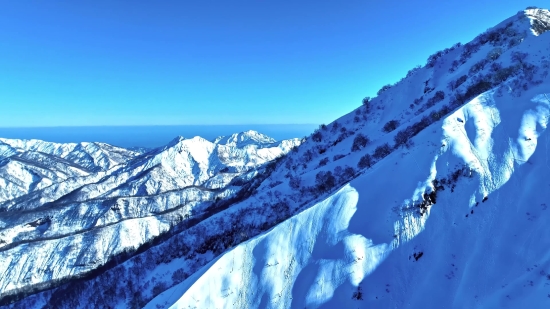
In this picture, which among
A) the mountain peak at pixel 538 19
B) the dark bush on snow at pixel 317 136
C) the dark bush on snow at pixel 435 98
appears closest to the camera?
the dark bush on snow at pixel 435 98

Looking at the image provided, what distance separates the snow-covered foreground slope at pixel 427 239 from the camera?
70.4 ft

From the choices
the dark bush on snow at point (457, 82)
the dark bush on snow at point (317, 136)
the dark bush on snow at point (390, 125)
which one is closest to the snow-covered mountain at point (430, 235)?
the dark bush on snow at point (457, 82)

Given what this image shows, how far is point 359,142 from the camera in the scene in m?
70.2

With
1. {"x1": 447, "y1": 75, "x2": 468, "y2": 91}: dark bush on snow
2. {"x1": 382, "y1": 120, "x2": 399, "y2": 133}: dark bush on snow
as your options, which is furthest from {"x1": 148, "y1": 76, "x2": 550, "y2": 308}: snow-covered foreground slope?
{"x1": 447, "y1": 75, "x2": 468, "y2": 91}: dark bush on snow

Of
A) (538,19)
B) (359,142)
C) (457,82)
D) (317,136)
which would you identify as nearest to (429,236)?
(359,142)

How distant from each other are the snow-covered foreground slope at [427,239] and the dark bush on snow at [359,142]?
32226 mm

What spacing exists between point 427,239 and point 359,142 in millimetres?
46334

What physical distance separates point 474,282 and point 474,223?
19.9 feet

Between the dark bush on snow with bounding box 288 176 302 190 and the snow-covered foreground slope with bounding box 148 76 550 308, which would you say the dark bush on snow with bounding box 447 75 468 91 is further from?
the dark bush on snow with bounding box 288 176 302 190

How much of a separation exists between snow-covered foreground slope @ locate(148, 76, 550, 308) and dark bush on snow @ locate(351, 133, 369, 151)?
3223cm

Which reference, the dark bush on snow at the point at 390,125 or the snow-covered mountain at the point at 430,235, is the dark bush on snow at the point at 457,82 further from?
the snow-covered mountain at the point at 430,235

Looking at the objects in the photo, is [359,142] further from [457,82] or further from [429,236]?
[429,236]

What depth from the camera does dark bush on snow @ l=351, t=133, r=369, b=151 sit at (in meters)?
68.3

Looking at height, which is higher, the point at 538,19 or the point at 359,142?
the point at 538,19
